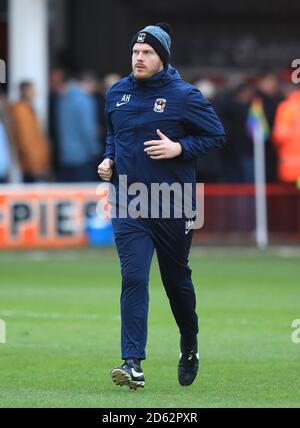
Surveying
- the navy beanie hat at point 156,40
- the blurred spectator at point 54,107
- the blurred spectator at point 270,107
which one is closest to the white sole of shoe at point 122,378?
the navy beanie hat at point 156,40

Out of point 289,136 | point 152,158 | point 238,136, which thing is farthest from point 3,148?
point 152,158

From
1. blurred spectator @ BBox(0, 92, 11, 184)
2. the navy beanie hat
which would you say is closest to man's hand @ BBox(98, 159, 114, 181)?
the navy beanie hat

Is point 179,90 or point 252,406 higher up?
point 179,90

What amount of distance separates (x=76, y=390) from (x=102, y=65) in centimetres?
2163

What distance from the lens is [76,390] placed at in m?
9.73

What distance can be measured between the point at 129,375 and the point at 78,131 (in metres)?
15.1

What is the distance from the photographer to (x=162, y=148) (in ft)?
31.8

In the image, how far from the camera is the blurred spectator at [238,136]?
79.6 feet

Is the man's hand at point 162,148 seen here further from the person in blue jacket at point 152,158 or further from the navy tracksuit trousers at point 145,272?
the navy tracksuit trousers at point 145,272

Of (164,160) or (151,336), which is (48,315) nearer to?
(151,336)

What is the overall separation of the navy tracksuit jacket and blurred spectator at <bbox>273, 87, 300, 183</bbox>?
46.4 ft

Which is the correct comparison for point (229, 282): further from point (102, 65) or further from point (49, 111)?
point (102, 65)

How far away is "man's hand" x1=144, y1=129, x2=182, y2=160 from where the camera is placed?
31.8ft
